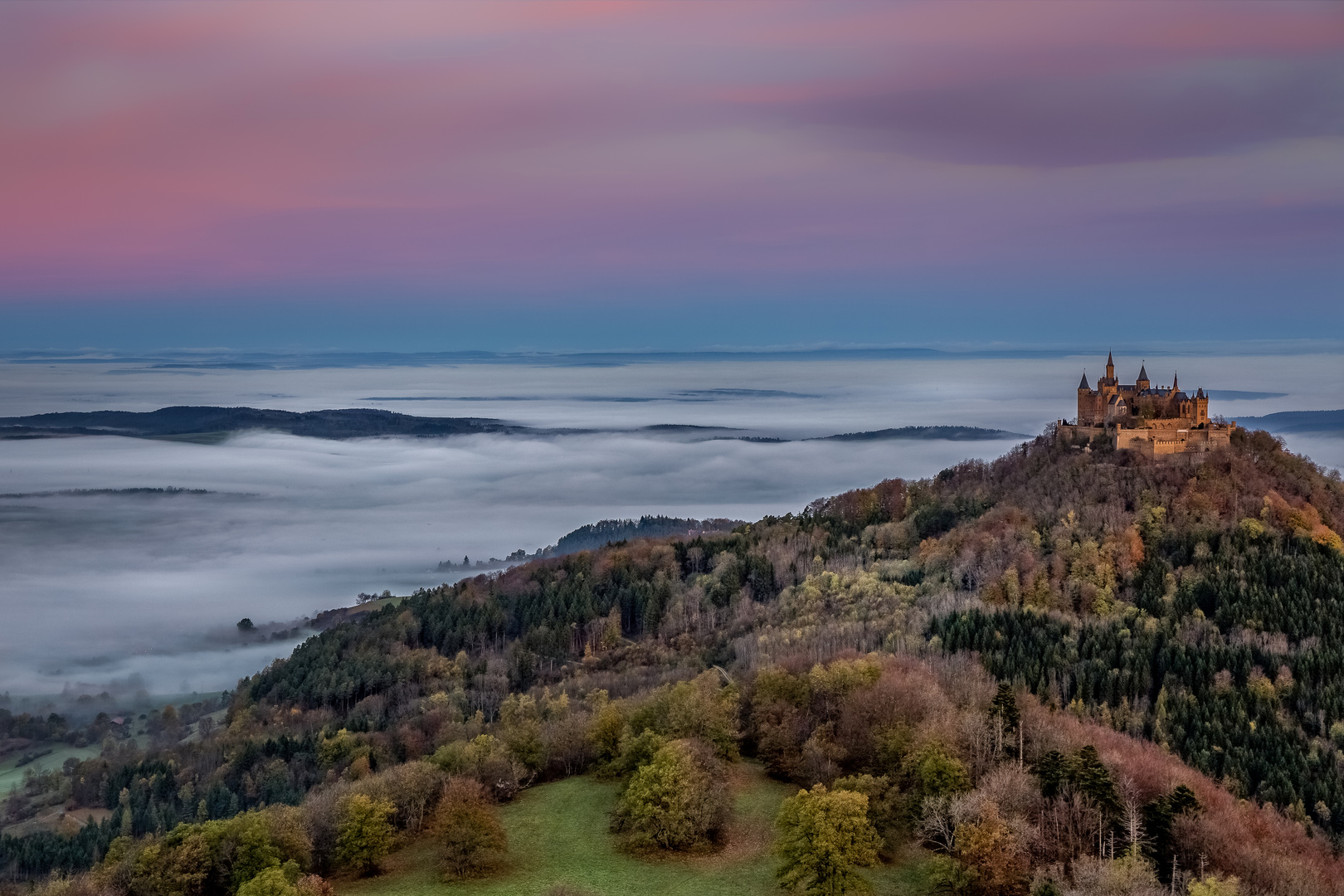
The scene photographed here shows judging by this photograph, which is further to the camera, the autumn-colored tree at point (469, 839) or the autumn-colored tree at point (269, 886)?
the autumn-colored tree at point (469, 839)

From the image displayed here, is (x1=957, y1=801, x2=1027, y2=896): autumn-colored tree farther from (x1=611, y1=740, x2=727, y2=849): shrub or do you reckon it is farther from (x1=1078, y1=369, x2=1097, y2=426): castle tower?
(x1=1078, y1=369, x2=1097, y2=426): castle tower

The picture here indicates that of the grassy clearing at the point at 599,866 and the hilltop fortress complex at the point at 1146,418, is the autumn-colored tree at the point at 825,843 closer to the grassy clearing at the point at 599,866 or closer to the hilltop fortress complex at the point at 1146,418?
the grassy clearing at the point at 599,866

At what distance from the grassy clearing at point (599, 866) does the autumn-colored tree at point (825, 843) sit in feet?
5.87

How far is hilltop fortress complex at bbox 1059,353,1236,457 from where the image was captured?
132250 mm

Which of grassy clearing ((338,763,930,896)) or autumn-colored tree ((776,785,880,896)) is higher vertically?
autumn-colored tree ((776,785,880,896))

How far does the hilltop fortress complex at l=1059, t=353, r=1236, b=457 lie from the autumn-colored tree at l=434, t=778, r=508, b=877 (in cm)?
10377

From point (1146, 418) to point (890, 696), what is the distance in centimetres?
8623

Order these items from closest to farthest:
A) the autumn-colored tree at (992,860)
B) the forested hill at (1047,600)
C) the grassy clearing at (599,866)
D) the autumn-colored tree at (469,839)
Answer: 1. the autumn-colored tree at (992,860)
2. the grassy clearing at (599,866)
3. the autumn-colored tree at (469,839)
4. the forested hill at (1047,600)

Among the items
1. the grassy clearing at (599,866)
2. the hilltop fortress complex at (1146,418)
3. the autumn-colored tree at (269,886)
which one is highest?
the hilltop fortress complex at (1146,418)

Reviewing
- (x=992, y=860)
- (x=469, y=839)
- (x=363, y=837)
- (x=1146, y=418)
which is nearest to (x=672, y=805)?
(x=469, y=839)

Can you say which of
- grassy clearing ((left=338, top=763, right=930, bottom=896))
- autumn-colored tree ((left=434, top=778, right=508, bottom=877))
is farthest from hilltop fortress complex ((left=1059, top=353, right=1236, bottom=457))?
autumn-colored tree ((left=434, top=778, right=508, bottom=877))

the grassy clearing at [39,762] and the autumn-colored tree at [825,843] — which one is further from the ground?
the autumn-colored tree at [825,843]

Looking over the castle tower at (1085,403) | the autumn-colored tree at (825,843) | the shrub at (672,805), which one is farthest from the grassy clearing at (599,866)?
the castle tower at (1085,403)

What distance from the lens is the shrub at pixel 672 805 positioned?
55.2 m
